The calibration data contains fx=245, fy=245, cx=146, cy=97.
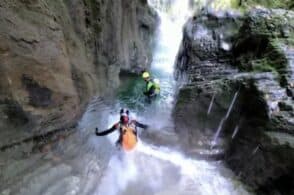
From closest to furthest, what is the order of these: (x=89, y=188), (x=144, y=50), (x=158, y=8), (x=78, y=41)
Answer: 1. (x=89, y=188)
2. (x=78, y=41)
3. (x=144, y=50)
4. (x=158, y=8)

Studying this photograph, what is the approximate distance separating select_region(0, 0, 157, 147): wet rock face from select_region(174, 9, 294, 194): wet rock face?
326 cm

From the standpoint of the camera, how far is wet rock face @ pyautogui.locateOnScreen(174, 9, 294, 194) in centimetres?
562

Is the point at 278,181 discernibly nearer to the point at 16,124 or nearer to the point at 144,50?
the point at 16,124

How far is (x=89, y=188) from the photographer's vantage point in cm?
497

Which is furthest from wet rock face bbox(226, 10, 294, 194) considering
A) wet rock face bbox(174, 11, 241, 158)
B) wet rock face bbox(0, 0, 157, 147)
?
wet rock face bbox(0, 0, 157, 147)

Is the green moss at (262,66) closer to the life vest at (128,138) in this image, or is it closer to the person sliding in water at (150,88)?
the life vest at (128,138)

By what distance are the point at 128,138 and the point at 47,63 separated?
2.97 m

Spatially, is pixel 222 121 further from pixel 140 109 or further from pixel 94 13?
pixel 94 13

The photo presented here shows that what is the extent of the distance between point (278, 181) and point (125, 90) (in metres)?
8.28

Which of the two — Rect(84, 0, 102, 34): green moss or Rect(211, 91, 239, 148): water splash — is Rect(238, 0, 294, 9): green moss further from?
Rect(84, 0, 102, 34): green moss

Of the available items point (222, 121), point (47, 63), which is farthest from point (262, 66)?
point (47, 63)

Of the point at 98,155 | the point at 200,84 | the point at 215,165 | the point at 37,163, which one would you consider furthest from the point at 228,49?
the point at 37,163

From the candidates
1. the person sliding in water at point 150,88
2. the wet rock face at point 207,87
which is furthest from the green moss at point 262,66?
the person sliding in water at point 150,88

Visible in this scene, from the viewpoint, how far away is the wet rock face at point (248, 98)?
5623 millimetres
